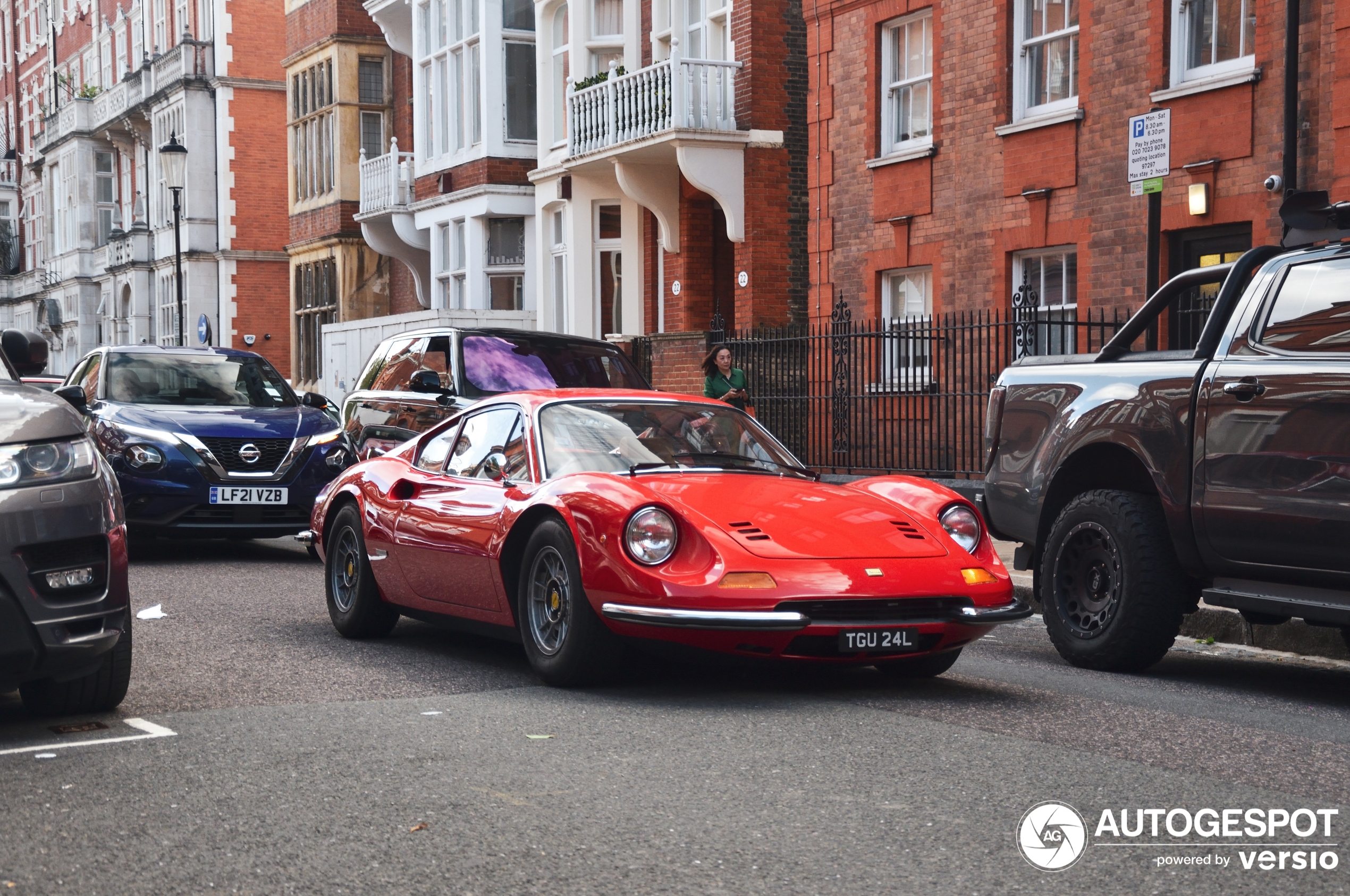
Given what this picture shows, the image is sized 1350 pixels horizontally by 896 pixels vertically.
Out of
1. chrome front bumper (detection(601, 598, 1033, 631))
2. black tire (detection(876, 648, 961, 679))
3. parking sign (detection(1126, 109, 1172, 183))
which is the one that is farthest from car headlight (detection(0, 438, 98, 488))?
parking sign (detection(1126, 109, 1172, 183))

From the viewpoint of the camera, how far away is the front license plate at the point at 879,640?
6445mm

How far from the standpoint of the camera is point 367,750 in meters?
5.64

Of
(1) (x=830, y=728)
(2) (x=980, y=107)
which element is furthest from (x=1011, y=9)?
(1) (x=830, y=728)

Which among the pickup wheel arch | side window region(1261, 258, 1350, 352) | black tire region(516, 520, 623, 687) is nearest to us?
black tire region(516, 520, 623, 687)

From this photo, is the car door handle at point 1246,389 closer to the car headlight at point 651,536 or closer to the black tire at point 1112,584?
the black tire at point 1112,584

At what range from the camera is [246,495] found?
12.6 m

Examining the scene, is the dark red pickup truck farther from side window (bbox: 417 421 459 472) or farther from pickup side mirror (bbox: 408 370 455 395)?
pickup side mirror (bbox: 408 370 455 395)

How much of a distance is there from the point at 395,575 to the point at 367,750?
263 cm

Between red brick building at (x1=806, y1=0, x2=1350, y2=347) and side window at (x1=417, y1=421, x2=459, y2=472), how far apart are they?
8.62 metres

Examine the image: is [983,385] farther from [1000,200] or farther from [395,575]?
[395,575]

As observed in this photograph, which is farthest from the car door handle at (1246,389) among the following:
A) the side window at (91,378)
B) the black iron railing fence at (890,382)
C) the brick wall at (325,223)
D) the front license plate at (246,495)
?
the brick wall at (325,223)

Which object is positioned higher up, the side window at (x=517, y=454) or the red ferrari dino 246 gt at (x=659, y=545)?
the side window at (x=517, y=454)

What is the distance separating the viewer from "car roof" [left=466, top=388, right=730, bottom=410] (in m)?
7.85

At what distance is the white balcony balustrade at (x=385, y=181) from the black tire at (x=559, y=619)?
26.4 meters
